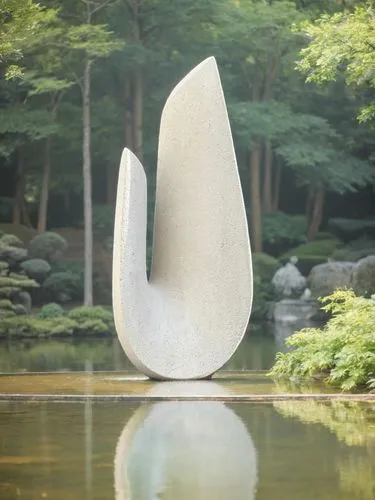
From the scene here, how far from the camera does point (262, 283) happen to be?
92.1ft

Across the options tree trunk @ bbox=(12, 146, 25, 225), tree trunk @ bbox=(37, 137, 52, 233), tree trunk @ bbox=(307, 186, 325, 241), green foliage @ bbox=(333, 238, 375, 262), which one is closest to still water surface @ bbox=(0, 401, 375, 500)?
tree trunk @ bbox=(37, 137, 52, 233)

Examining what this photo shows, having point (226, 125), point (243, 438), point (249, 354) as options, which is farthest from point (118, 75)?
point (243, 438)

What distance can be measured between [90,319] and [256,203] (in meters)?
7.82

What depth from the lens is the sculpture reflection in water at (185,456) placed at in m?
5.78

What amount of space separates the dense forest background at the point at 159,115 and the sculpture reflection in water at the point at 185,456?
17383 millimetres

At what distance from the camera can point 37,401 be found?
31.5ft

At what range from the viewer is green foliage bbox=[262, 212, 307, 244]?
30.9 m

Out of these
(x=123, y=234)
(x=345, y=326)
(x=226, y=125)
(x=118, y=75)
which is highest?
(x=118, y=75)

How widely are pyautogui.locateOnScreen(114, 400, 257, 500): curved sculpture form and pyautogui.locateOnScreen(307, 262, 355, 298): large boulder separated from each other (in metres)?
18.0

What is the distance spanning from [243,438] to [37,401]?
108 inches

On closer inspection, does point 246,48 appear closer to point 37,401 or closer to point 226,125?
point 226,125

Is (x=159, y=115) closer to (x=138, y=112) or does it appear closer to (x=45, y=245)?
(x=138, y=112)

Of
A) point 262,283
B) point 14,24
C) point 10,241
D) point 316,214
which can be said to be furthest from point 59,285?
point 316,214

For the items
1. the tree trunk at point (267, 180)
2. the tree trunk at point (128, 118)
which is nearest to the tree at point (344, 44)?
the tree trunk at point (128, 118)
